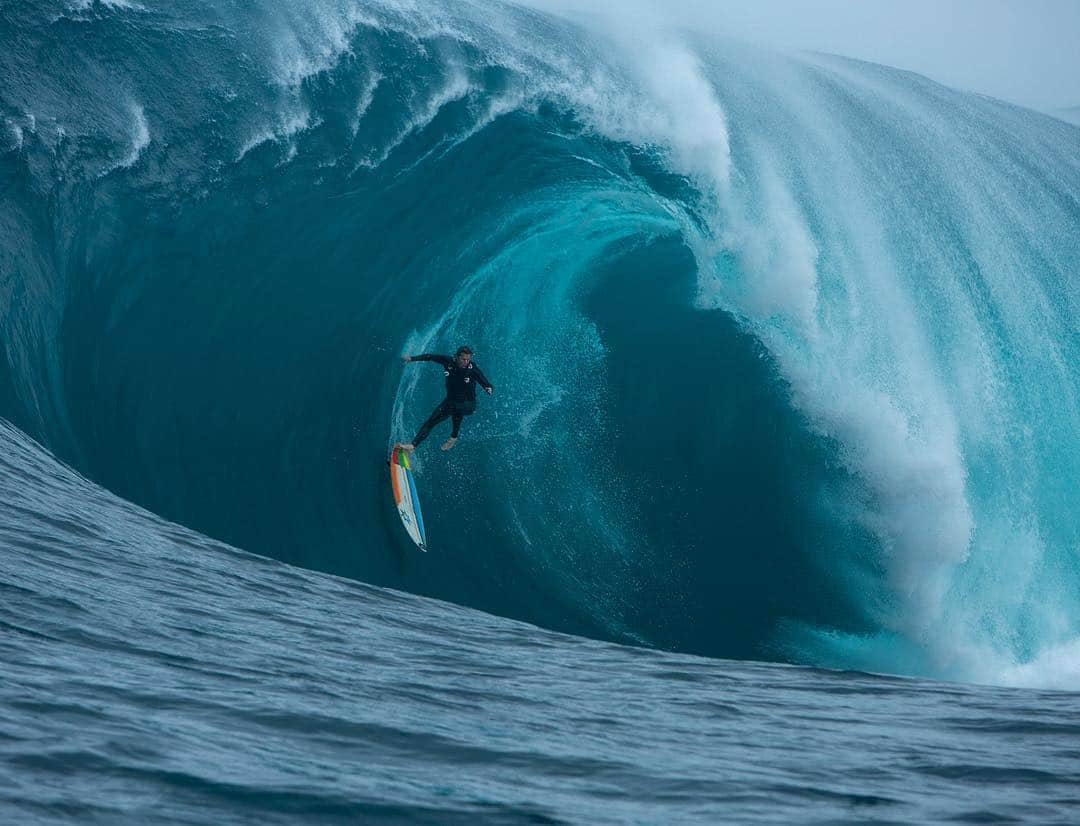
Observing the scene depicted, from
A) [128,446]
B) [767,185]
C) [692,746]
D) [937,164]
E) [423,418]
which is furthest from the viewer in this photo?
[937,164]

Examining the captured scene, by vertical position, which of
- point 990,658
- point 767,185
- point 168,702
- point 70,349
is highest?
point 767,185

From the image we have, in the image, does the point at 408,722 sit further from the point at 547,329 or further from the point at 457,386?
the point at 547,329

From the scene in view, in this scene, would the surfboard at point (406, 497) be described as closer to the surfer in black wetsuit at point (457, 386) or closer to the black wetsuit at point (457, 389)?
the surfer in black wetsuit at point (457, 386)

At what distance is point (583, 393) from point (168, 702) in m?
8.32

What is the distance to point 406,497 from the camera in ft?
31.2

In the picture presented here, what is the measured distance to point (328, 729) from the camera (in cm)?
305

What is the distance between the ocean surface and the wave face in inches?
1.3

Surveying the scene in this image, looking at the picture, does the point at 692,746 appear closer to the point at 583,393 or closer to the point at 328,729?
the point at 328,729

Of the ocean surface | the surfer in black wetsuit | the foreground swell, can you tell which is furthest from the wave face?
the foreground swell

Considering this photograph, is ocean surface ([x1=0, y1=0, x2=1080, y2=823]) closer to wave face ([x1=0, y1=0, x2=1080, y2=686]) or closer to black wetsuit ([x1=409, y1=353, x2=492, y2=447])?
wave face ([x1=0, y1=0, x2=1080, y2=686])

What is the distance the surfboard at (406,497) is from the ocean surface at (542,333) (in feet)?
0.51

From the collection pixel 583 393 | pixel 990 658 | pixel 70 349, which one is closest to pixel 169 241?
pixel 70 349

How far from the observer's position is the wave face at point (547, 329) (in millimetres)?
9375

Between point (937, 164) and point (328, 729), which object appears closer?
point (328, 729)
